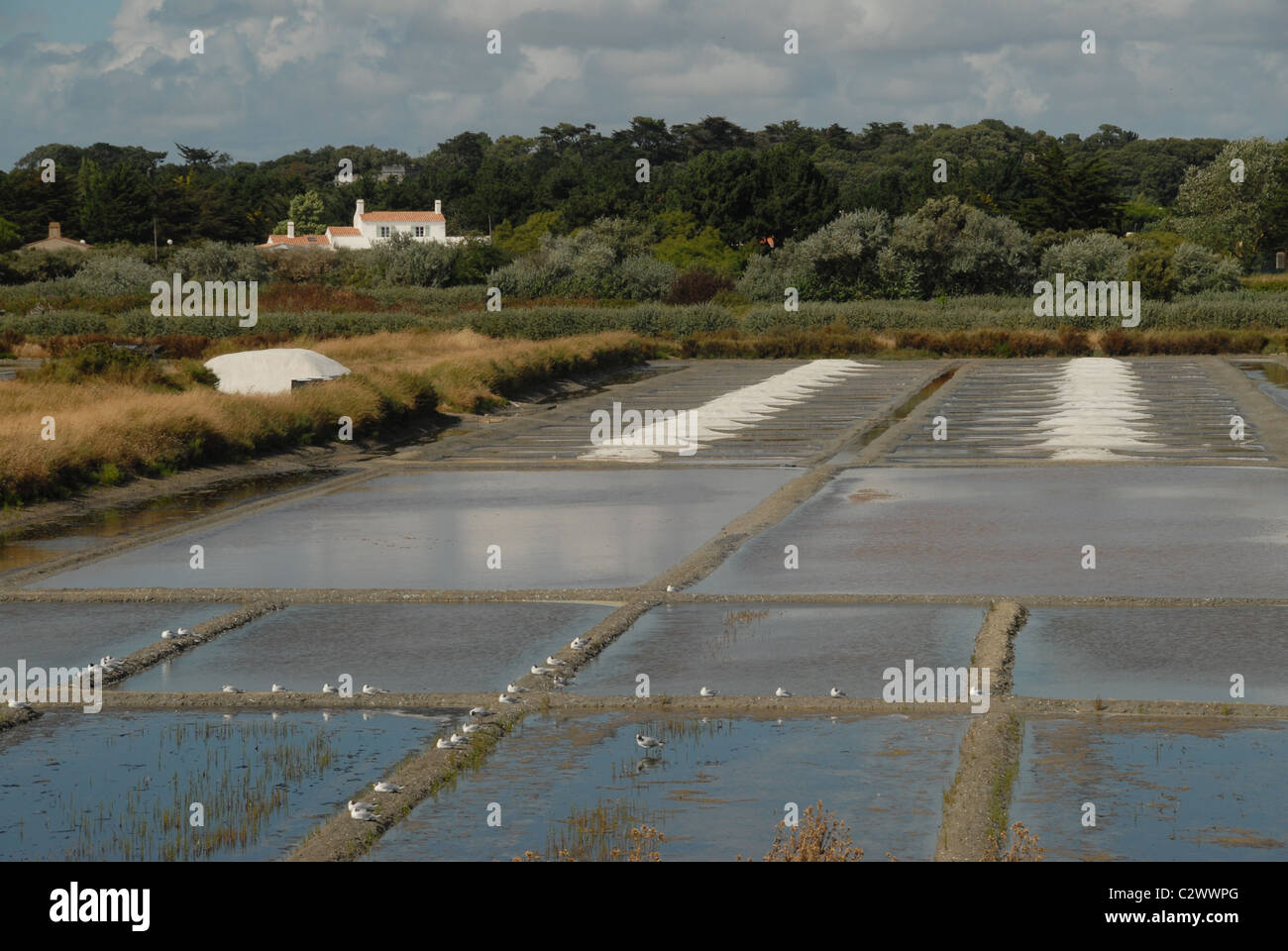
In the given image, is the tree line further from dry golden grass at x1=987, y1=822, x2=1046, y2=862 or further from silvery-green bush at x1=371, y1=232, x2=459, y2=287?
dry golden grass at x1=987, y1=822, x2=1046, y2=862

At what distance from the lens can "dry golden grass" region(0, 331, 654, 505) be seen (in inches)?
802

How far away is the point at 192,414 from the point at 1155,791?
1831 centimetres

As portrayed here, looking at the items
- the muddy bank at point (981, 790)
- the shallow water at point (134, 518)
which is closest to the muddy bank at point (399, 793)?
the muddy bank at point (981, 790)

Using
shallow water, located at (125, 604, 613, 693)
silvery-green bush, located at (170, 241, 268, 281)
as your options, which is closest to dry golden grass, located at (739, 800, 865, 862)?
shallow water, located at (125, 604, 613, 693)

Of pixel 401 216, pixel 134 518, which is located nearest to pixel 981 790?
pixel 134 518

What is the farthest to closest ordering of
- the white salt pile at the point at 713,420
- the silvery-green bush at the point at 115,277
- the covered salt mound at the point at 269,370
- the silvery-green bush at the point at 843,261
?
the silvery-green bush at the point at 115,277
the silvery-green bush at the point at 843,261
the covered salt mound at the point at 269,370
the white salt pile at the point at 713,420

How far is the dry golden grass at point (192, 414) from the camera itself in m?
20.4

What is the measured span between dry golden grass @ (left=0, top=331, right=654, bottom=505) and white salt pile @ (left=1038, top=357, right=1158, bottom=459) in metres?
11.5

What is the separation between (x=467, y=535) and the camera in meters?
17.2

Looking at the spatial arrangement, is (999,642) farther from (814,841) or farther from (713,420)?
(713,420)

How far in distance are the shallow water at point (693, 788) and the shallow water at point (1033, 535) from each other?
4.37 meters

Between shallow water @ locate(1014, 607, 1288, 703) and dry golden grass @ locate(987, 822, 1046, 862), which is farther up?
shallow water @ locate(1014, 607, 1288, 703)

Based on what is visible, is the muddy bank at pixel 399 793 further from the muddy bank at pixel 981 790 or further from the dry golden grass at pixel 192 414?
the dry golden grass at pixel 192 414
